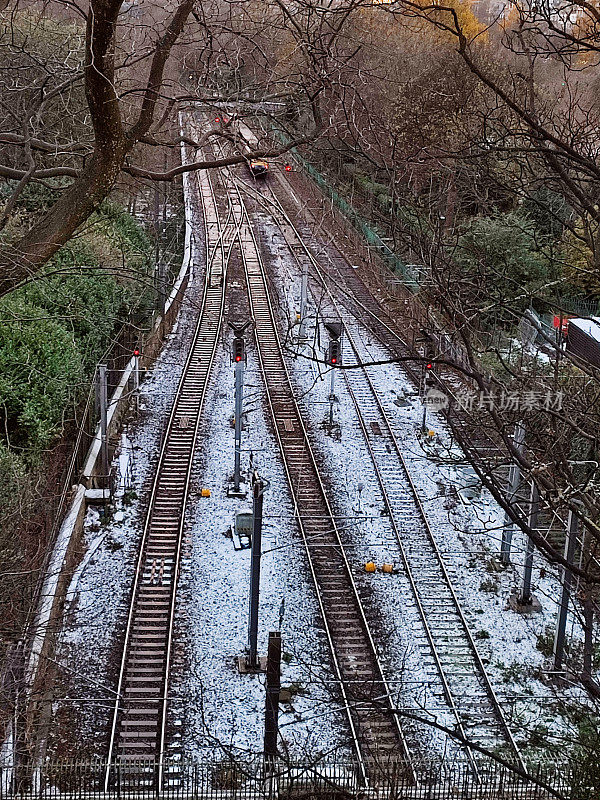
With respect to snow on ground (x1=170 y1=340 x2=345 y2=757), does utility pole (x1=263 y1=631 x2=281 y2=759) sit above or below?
above

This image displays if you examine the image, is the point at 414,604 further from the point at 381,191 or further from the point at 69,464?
the point at 381,191

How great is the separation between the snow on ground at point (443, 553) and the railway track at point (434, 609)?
157 mm

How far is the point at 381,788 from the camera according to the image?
948cm

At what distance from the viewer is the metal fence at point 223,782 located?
9141 mm

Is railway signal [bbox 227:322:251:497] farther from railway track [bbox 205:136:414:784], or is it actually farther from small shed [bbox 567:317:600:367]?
small shed [bbox 567:317:600:367]

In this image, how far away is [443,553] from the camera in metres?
Result: 14.3

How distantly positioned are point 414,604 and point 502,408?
8.31m

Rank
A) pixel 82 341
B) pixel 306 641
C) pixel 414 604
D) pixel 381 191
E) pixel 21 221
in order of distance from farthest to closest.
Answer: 1. pixel 381 191
2. pixel 21 221
3. pixel 82 341
4. pixel 414 604
5. pixel 306 641

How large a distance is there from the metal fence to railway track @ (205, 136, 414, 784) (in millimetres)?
242

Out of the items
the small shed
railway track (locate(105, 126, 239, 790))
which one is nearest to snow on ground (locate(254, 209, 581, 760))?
railway track (locate(105, 126, 239, 790))

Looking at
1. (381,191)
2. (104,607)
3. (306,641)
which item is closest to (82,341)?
(104,607)

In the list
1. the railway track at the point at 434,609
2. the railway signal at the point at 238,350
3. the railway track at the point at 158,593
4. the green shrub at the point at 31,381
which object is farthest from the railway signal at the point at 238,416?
the green shrub at the point at 31,381

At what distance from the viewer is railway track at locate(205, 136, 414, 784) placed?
1034cm

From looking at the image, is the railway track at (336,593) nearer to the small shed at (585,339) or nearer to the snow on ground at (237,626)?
the snow on ground at (237,626)
